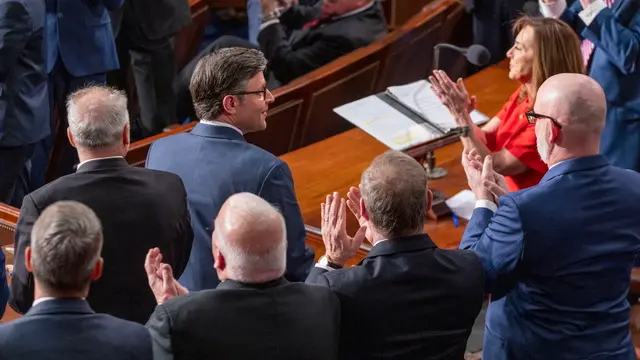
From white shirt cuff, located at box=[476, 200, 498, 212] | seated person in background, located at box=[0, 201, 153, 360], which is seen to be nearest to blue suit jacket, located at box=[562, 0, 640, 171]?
white shirt cuff, located at box=[476, 200, 498, 212]

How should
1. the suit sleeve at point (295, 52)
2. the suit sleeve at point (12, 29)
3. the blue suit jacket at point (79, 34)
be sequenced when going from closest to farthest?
the suit sleeve at point (12, 29) < the blue suit jacket at point (79, 34) < the suit sleeve at point (295, 52)

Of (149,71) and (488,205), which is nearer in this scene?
(488,205)

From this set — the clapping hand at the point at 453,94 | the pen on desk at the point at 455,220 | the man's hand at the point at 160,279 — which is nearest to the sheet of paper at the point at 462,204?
the pen on desk at the point at 455,220

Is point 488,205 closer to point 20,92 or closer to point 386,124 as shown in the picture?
point 386,124

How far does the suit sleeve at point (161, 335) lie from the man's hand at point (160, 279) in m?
0.14

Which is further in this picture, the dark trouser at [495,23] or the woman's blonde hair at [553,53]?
the dark trouser at [495,23]

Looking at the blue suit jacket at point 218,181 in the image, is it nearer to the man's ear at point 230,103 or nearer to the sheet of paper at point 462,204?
the man's ear at point 230,103

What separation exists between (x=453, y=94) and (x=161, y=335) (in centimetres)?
167

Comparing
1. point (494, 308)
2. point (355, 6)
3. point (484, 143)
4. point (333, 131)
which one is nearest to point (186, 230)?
point (494, 308)

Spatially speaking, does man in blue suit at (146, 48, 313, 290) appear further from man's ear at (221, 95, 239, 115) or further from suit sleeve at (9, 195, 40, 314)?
suit sleeve at (9, 195, 40, 314)

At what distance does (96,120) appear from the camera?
9.11 feet

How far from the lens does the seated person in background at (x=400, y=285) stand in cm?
247

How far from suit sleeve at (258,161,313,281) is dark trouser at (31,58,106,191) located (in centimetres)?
232

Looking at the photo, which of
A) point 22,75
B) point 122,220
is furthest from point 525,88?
point 22,75
